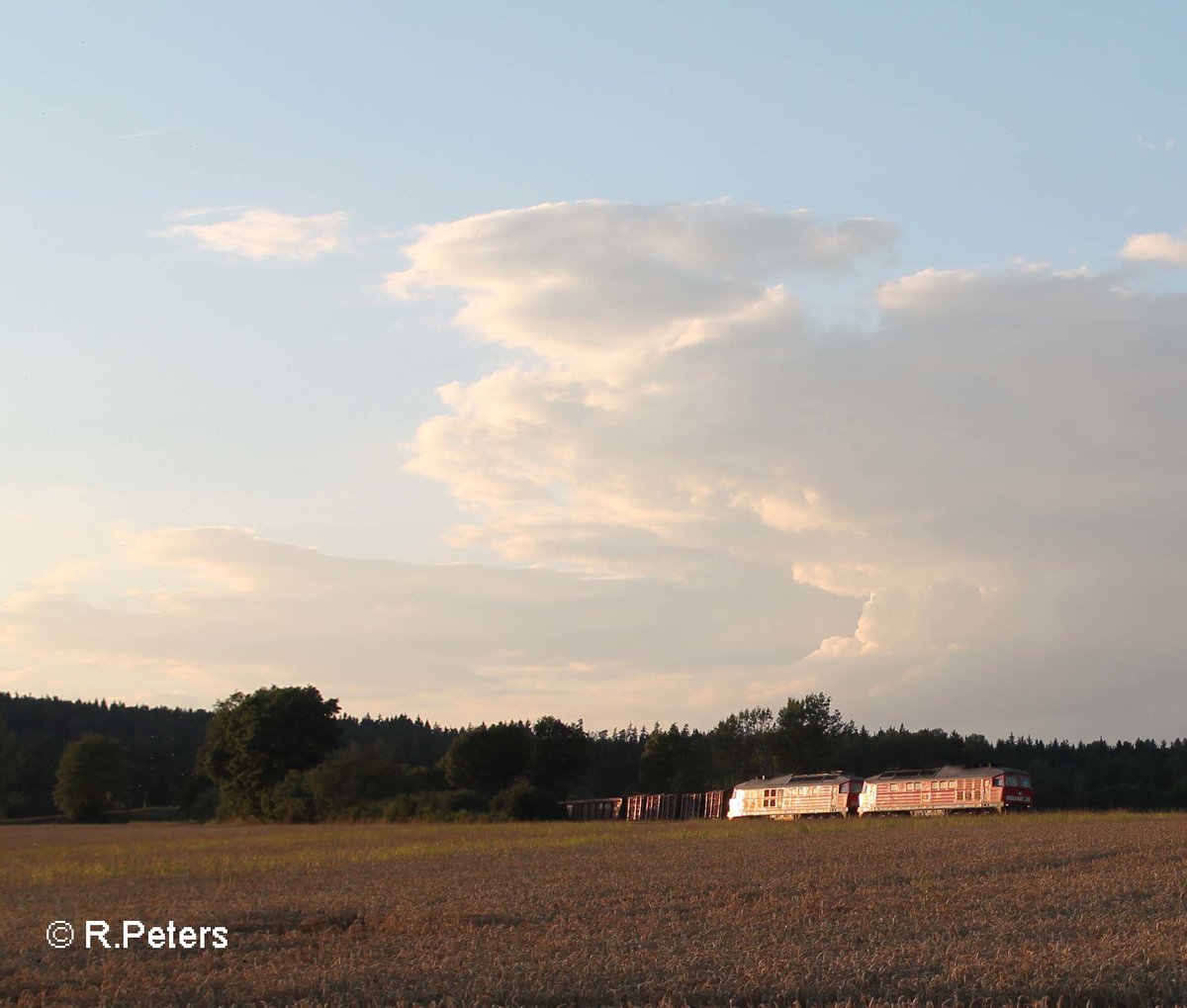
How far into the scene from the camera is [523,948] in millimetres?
19172

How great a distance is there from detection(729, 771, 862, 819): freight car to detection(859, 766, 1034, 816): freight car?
1331mm

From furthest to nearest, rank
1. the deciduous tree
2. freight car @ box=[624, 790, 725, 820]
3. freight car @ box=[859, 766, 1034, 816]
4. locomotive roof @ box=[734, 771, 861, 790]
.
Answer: the deciduous tree < freight car @ box=[624, 790, 725, 820] < locomotive roof @ box=[734, 771, 861, 790] < freight car @ box=[859, 766, 1034, 816]

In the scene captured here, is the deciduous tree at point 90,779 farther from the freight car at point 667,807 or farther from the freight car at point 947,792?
the freight car at point 947,792

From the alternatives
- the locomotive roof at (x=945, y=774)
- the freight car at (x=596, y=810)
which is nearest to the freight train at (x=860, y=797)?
the locomotive roof at (x=945, y=774)

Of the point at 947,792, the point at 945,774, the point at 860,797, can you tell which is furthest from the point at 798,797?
the point at 947,792

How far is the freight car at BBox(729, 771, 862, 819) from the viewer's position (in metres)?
85.4

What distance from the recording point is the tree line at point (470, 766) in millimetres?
94875

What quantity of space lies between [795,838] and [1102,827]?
39.1 ft

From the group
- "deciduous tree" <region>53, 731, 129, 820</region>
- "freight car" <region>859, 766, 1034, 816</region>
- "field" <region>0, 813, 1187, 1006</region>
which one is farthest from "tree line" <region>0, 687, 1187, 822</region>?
"field" <region>0, 813, 1187, 1006</region>

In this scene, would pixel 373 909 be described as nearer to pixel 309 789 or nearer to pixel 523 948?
pixel 523 948

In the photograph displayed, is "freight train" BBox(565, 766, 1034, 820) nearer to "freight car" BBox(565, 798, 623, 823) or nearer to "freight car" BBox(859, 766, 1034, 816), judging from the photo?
"freight car" BBox(859, 766, 1034, 816)

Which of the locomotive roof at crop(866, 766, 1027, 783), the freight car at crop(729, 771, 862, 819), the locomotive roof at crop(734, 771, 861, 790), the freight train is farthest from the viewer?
the locomotive roof at crop(734, 771, 861, 790)

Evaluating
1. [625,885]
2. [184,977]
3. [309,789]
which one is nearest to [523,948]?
[184,977]

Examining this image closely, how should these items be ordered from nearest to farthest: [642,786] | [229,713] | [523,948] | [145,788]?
[523,948] → [229,713] → [642,786] → [145,788]
